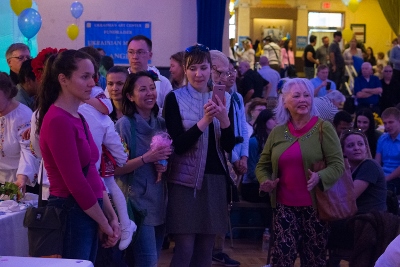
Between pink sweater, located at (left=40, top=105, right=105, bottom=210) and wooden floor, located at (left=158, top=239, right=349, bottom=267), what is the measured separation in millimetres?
2933

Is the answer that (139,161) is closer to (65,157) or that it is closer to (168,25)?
(65,157)

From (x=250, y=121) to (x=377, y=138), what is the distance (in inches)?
53.6

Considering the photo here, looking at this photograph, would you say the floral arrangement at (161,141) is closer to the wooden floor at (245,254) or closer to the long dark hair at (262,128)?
the wooden floor at (245,254)

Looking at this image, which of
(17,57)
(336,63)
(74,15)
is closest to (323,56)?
(336,63)

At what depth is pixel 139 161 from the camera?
147 inches

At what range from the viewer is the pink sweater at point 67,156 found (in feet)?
9.36

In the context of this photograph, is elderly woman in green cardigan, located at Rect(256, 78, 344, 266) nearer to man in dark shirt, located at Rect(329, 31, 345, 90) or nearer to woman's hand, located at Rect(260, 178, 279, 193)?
woman's hand, located at Rect(260, 178, 279, 193)

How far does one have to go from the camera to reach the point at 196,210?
3.91 m

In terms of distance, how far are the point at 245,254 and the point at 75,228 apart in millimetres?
3545

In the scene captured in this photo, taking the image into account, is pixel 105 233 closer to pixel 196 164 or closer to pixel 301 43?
pixel 196 164

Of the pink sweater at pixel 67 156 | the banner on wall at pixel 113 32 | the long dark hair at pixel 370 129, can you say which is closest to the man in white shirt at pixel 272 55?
the banner on wall at pixel 113 32

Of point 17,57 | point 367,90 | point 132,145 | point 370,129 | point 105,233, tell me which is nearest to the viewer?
point 105,233

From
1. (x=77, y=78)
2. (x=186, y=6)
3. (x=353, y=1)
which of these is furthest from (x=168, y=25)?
(x=77, y=78)

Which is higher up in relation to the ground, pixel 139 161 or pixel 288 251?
pixel 139 161
